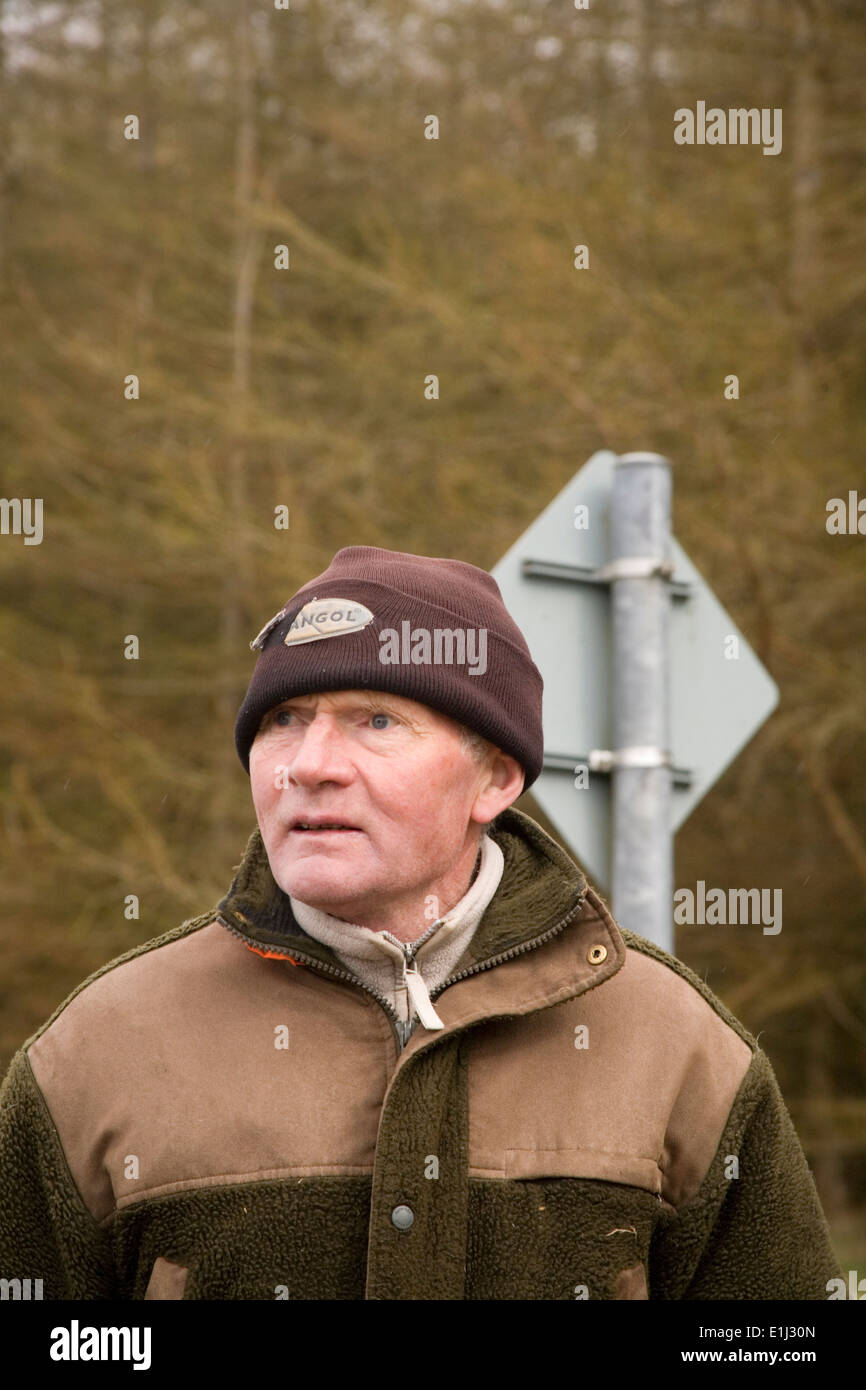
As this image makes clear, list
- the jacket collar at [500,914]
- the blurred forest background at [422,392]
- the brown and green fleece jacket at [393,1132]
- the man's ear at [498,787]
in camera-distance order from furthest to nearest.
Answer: the blurred forest background at [422,392], the man's ear at [498,787], the jacket collar at [500,914], the brown and green fleece jacket at [393,1132]

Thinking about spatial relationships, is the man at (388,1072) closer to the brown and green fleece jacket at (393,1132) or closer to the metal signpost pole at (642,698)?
the brown and green fleece jacket at (393,1132)

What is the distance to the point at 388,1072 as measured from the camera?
7.81ft

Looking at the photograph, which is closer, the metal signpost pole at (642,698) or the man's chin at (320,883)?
the man's chin at (320,883)

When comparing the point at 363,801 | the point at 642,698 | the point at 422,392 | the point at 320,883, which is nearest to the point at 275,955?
the point at 320,883

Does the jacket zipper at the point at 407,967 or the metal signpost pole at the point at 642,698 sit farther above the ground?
the metal signpost pole at the point at 642,698

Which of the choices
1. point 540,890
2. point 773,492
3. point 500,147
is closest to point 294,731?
point 540,890

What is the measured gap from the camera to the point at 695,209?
1098 cm

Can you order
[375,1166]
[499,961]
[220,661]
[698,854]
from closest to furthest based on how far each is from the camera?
[375,1166], [499,961], [698,854], [220,661]

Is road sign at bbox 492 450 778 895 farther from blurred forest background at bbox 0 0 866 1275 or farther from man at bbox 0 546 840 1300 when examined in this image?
blurred forest background at bbox 0 0 866 1275

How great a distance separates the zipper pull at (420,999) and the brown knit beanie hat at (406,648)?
1.16ft

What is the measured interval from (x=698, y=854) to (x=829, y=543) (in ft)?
6.71

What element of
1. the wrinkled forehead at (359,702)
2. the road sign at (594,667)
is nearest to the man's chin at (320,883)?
the wrinkled forehead at (359,702)

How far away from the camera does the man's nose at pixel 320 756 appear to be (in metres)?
2.35
